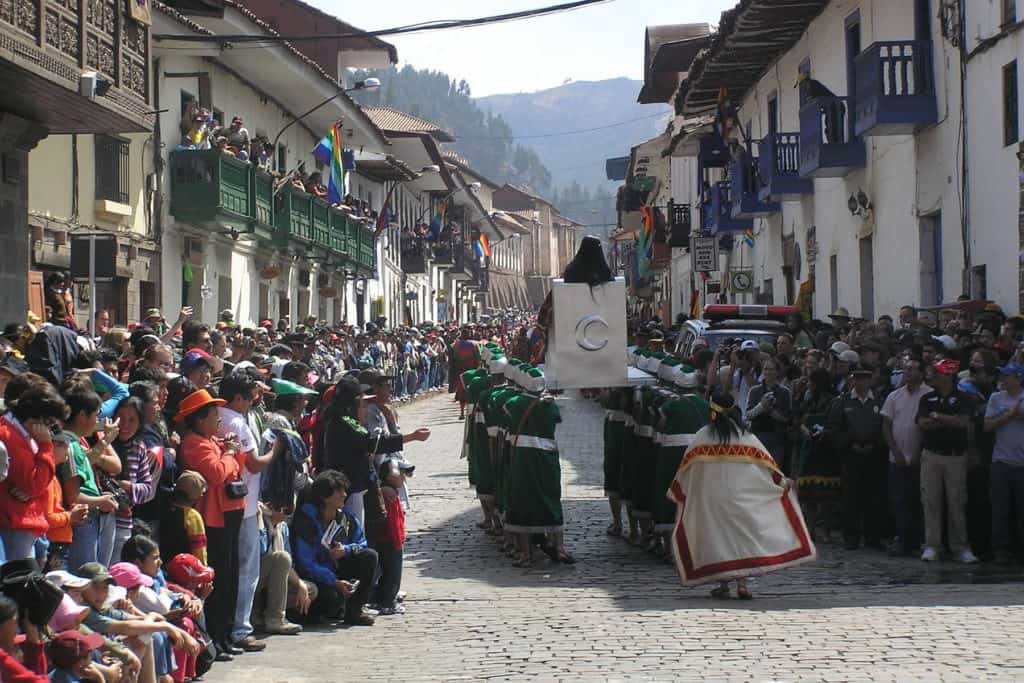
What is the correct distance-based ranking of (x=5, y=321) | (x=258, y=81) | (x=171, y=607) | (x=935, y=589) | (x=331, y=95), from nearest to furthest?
(x=171, y=607), (x=935, y=589), (x=5, y=321), (x=258, y=81), (x=331, y=95)

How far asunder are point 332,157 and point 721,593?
2181 centimetres

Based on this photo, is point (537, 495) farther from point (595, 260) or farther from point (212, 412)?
point (212, 412)

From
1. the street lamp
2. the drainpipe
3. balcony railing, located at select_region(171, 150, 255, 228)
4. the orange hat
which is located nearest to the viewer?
the orange hat

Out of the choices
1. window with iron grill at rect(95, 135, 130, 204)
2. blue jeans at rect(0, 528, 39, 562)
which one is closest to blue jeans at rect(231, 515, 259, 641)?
blue jeans at rect(0, 528, 39, 562)

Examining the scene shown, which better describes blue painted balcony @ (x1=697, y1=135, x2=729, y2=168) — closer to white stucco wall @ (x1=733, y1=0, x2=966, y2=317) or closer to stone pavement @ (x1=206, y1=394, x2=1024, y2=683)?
Result: white stucco wall @ (x1=733, y1=0, x2=966, y2=317)

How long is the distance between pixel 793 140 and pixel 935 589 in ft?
58.3

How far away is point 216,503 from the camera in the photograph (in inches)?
377

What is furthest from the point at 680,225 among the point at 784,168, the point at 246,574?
the point at 246,574

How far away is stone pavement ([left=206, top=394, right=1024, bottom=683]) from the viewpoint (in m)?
8.88

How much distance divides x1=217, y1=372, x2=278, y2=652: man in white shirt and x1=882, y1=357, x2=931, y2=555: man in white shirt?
6.24m

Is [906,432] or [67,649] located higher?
[906,432]

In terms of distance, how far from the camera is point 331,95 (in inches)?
1331

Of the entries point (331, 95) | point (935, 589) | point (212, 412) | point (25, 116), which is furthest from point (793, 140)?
point (212, 412)

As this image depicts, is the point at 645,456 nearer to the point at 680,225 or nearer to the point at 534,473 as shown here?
the point at 534,473
